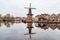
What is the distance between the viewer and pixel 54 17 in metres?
44.3

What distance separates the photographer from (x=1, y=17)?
145 feet

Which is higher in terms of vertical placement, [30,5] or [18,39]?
[30,5]

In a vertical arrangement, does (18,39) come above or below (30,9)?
below

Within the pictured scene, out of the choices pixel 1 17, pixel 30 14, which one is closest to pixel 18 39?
pixel 30 14

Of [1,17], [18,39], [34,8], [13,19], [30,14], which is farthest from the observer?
[13,19]

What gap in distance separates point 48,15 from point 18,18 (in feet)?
29.3

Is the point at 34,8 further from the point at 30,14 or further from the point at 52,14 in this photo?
the point at 52,14

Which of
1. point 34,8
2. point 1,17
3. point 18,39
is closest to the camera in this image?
point 18,39

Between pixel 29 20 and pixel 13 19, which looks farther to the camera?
pixel 13 19

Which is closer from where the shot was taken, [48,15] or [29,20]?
[29,20]

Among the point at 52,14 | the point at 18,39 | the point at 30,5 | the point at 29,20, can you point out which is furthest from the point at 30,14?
A: the point at 18,39

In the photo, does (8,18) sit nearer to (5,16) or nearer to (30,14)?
(5,16)

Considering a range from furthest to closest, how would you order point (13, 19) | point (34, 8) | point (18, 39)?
point (13, 19) → point (34, 8) → point (18, 39)

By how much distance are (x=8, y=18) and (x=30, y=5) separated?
1160cm
